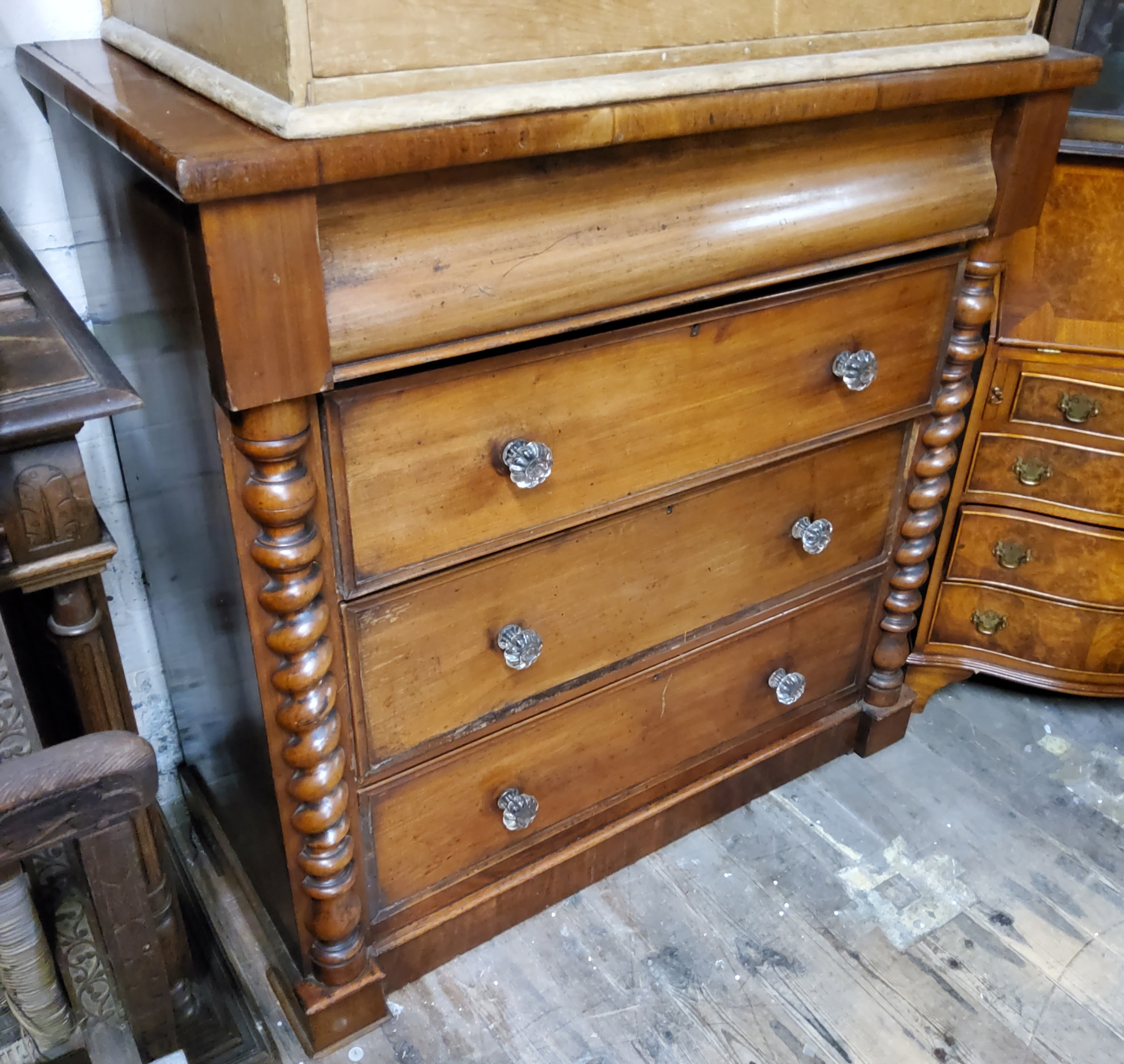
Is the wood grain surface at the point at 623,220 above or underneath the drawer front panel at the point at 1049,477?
above

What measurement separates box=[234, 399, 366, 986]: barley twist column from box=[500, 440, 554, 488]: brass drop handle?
20 centimetres

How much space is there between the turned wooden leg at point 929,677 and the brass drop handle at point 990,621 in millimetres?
82

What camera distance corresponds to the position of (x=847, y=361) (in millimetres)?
1254

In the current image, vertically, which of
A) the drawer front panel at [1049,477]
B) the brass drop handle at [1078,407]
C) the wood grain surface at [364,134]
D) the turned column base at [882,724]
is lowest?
the turned column base at [882,724]

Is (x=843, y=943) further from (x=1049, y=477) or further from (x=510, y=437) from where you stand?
(x=510, y=437)

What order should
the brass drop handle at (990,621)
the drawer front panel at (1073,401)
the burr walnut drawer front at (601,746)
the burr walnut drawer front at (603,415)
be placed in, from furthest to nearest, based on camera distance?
1. the brass drop handle at (990,621)
2. the drawer front panel at (1073,401)
3. the burr walnut drawer front at (601,746)
4. the burr walnut drawer front at (603,415)

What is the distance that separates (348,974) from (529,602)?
50 cm

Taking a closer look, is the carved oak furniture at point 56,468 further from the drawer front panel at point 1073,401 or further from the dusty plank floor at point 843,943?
the drawer front panel at point 1073,401

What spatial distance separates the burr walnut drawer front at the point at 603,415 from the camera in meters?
0.98

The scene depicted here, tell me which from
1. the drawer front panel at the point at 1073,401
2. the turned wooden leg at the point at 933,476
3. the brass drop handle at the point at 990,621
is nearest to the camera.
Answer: the turned wooden leg at the point at 933,476

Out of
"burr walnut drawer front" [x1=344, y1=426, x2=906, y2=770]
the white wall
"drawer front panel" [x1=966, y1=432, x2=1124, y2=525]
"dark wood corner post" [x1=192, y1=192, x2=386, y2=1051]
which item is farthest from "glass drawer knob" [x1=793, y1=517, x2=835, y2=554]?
the white wall

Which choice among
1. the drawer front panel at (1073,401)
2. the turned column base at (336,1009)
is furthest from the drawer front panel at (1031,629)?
the turned column base at (336,1009)

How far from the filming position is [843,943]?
4.65 ft

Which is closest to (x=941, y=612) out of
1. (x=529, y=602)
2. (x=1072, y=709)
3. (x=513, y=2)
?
(x=1072, y=709)
